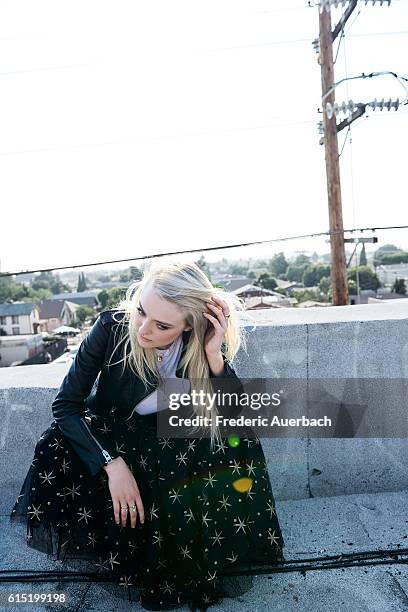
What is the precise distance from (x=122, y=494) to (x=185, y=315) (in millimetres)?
634

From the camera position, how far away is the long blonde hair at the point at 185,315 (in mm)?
1778

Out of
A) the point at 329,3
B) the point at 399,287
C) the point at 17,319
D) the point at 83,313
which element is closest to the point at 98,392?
the point at 329,3

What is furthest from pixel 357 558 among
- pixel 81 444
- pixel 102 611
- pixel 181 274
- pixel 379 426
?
pixel 181 274

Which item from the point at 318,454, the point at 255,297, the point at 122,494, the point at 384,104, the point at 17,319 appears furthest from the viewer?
the point at 17,319

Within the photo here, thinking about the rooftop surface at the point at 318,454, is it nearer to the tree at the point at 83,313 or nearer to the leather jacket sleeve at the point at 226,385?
the leather jacket sleeve at the point at 226,385

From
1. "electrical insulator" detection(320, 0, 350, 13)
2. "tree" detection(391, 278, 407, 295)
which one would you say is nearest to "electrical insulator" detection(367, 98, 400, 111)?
"electrical insulator" detection(320, 0, 350, 13)

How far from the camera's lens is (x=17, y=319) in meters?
56.6

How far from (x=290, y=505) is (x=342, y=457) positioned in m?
0.34

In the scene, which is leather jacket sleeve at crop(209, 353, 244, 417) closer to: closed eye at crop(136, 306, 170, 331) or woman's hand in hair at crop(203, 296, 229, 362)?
woman's hand in hair at crop(203, 296, 229, 362)

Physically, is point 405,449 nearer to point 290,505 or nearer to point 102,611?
point 290,505

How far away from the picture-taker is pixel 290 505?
7.89 ft

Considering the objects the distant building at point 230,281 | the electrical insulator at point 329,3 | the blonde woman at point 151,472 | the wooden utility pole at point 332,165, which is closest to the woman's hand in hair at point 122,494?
the blonde woman at point 151,472

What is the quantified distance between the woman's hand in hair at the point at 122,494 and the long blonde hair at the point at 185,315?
0.30m

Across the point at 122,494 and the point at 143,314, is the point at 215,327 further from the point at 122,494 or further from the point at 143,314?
the point at 122,494
